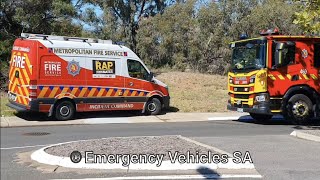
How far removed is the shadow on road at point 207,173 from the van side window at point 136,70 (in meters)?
11.0

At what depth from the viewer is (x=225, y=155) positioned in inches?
336

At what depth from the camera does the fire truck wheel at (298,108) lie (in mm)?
15930

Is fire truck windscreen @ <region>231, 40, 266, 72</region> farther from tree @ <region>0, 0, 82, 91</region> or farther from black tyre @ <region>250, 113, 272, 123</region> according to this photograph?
tree @ <region>0, 0, 82, 91</region>

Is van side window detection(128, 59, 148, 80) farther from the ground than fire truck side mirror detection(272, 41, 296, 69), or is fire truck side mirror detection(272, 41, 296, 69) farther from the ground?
fire truck side mirror detection(272, 41, 296, 69)

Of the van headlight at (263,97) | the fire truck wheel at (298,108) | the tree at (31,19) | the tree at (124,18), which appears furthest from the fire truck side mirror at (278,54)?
the tree at (124,18)

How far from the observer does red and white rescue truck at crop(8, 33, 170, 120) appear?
53.7ft

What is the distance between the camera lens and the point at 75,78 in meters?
17.2

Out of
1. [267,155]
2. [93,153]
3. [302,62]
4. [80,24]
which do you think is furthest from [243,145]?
[80,24]

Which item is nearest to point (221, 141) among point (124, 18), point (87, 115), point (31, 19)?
point (87, 115)

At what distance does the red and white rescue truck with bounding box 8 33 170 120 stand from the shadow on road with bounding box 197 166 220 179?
9.70 m

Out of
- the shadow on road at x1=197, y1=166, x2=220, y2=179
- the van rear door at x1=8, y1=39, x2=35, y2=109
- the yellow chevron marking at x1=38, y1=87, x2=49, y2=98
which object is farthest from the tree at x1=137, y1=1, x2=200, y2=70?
the shadow on road at x1=197, y1=166, x2=220, y2=179

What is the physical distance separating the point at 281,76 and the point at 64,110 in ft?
25.0

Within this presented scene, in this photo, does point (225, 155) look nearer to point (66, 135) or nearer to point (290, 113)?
point (66, 135)

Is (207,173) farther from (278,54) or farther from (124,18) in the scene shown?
(124,18)
